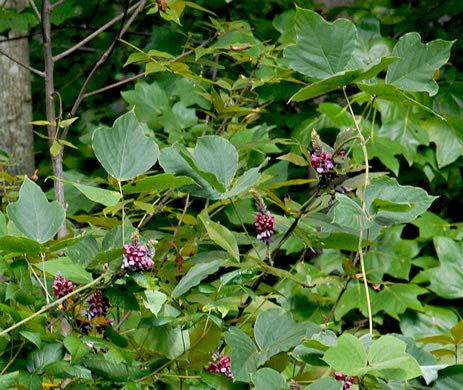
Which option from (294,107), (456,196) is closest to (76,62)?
(294,107)

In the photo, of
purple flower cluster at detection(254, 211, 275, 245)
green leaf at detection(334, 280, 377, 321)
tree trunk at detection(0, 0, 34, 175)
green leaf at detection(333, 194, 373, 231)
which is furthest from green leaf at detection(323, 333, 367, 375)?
tree trunk at detection(0, 0, 34, 175)

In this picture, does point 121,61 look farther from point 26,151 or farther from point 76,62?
point 26,151

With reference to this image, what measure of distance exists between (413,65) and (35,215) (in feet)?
1.40

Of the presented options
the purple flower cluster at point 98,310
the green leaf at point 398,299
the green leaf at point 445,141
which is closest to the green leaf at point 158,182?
the purple flower cluster at point 98,310

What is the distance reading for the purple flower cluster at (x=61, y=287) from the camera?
0.67 metres

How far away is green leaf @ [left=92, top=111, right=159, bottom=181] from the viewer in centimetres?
63

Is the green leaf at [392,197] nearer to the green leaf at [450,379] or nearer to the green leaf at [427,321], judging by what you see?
the green leaf at [450,379]

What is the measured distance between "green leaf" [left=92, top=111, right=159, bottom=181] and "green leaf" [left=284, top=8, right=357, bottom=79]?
18cm

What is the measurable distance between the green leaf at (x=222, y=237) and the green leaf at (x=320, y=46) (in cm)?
20

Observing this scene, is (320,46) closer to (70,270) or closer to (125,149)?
(125,149)

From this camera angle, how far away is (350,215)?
580 mm

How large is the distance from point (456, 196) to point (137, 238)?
201 centimetres

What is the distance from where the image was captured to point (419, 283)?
2162 millimetres

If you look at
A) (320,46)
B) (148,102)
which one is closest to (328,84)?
(320,46)
